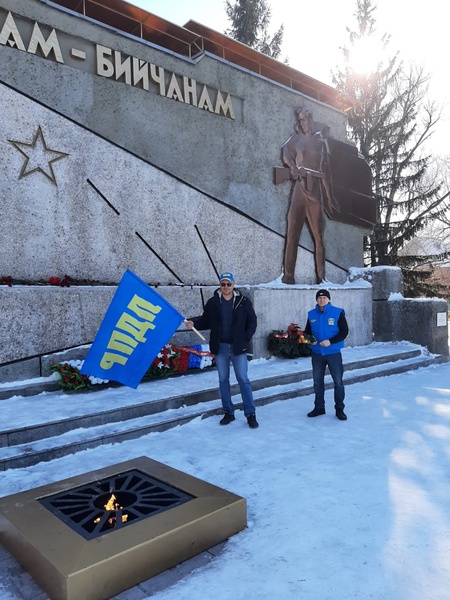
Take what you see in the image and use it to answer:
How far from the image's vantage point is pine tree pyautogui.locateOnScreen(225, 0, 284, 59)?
21359 millimetres

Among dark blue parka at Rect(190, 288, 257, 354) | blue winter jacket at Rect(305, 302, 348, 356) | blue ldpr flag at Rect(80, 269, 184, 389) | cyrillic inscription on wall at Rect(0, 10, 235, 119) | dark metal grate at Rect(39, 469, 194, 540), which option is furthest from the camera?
cyrillic inscription on wall at Rect(0, 10, 235, 119)

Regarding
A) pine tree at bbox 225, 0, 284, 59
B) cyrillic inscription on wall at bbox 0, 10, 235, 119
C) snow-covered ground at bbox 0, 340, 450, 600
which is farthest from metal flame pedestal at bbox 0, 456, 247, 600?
pine tree at bbox 225, 0, 284, 59

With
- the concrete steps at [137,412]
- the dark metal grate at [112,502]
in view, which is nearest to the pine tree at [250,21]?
the concrete steps at [137,412]

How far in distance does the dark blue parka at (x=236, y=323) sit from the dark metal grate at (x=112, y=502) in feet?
6.98

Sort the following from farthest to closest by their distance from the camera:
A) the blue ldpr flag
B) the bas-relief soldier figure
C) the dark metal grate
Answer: the bas-relief soldier figure
the blue ldpr flag
the dark metal grate

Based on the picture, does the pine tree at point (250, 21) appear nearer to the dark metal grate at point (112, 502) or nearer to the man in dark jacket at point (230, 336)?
the man in dark jacket at point (230, 336)

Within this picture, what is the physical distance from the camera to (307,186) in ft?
38.8

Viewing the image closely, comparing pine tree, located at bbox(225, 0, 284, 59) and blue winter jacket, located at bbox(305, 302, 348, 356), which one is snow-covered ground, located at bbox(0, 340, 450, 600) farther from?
pine tree, located at bbox(225, 0, 284, 59)

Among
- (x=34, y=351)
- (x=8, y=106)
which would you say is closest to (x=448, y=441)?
(x=34, y=351)

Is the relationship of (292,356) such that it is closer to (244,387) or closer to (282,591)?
(244,387)

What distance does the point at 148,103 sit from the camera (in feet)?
29.5

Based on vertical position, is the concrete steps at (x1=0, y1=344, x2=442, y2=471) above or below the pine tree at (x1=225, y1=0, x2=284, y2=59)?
below

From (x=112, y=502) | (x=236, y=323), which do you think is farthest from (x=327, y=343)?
(x=112, y=502)

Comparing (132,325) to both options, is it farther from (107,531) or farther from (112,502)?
(107,531)
